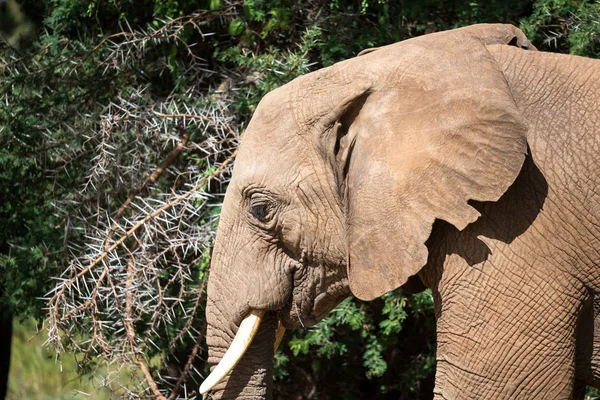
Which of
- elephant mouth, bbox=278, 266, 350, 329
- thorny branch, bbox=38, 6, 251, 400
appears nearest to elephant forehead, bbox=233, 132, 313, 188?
elephant mouth, bbox=278, 266, 350, 329

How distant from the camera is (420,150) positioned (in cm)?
302

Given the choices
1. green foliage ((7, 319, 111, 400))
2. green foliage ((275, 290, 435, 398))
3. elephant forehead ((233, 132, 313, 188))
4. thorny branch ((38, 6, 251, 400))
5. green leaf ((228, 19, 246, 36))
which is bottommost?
green foliage ((7, 319, 111, 400))

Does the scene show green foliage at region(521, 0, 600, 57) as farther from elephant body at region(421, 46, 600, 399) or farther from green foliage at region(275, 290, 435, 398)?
elephant body at region(421, 46, 600, 399)

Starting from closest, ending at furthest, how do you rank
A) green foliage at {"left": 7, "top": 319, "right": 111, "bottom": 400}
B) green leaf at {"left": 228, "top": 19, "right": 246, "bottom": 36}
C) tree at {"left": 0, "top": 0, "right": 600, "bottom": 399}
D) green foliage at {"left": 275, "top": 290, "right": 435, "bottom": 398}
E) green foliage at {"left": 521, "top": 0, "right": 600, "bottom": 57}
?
green foliage at {"left": 521, "top": 0, "right": 600, "bottom": 57}
tree at {"left": 0, "top": 0, "right": 600, "bottom": 399}
green foliage at {"left": 275, "top": 290, "right": 435, "bottom": 398}
green leaf at {"left": 228, "top": 19, "right": 246, "bottom": 36}
green foliage at {"left": 7, "top": 319, "right": 111, "bottom": 400}

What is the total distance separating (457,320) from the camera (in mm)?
3027

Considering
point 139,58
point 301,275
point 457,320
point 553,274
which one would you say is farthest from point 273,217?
point 139,58

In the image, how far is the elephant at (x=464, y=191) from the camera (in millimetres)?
2975

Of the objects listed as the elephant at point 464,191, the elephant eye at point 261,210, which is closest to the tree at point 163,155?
the elephant eye at point 261,210

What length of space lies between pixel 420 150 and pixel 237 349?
3.05ft

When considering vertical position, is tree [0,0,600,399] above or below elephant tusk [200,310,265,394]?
below

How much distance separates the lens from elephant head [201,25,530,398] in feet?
9.81

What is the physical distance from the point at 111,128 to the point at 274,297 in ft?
5.71

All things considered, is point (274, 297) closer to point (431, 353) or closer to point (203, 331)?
point (203, 331)

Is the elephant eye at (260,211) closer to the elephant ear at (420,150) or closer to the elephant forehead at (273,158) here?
the elephant forehead at (273,158)
